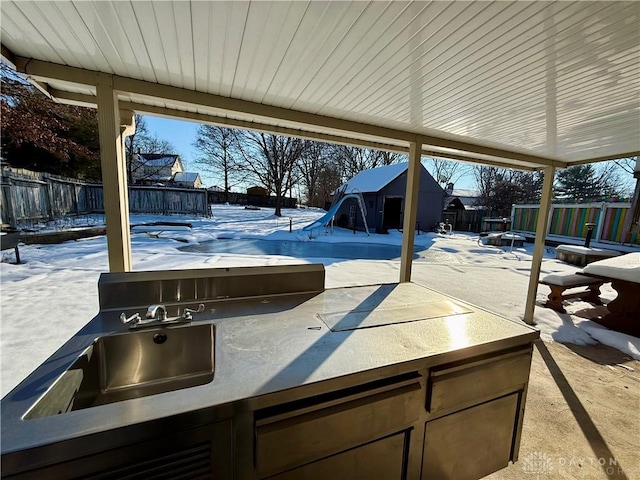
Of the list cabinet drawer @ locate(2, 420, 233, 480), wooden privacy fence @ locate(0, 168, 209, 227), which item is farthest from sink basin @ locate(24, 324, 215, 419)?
wooden privacy fence @ locate(0, 168, 209, 227)

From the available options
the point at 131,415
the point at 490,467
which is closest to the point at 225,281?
the point at 131,415

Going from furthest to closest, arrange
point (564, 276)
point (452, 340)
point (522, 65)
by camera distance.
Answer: point (564, 276) < point (522, 65) < point (452, 340)

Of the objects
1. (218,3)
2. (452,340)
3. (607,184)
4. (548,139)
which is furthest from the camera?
(607,184)

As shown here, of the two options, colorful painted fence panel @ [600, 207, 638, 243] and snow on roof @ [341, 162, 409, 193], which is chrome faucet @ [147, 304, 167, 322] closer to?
snow on roof @ [341, 162, 409, 193]

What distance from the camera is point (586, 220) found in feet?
31.3

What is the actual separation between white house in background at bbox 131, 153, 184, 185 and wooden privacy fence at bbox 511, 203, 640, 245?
1974 cm

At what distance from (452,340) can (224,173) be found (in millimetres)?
17934

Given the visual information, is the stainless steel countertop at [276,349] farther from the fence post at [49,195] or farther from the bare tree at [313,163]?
the bare tree at [313,163]

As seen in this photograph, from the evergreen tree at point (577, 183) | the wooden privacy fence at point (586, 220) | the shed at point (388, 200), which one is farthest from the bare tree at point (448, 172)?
the wooden privacy fence at point (586, 220)

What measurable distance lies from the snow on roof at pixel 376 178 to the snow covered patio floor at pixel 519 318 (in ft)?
19.4

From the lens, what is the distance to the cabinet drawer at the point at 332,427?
33.3 inches

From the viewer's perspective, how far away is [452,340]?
47.6 inches

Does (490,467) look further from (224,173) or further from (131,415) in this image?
(224,173)

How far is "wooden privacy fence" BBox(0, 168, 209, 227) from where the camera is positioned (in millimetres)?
6289
